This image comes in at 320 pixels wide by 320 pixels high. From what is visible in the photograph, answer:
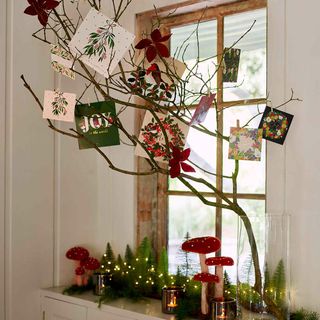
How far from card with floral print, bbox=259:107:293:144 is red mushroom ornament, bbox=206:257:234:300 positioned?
0.48m

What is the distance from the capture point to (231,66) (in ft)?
7.00

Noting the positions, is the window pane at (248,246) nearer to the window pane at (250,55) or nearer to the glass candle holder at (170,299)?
the glass candle holder at (170,299)

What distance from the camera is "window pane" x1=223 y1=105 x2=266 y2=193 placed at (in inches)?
91.0

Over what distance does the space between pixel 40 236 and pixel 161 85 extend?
97cm

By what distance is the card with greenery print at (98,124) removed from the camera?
2.47 meters

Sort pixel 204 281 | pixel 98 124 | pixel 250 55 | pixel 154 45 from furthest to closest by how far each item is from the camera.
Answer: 1. pixel 98 124
2. pixel 250 55
3. pixel 204 281
4. pixel 154 45

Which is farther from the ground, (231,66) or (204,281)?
(231,66)

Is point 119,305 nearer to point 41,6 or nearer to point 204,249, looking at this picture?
point 204,249

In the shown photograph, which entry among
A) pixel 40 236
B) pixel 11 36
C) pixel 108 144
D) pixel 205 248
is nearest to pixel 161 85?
pixel 108 144

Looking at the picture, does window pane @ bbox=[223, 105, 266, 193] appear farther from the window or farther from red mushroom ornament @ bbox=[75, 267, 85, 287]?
red mushroom ornament @ bbox=[75, 267, 85, 287]

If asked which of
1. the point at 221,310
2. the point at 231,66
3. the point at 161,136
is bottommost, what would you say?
the point at 221,310

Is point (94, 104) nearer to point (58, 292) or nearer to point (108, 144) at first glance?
point (108, 144)

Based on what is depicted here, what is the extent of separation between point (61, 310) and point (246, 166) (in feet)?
3.45

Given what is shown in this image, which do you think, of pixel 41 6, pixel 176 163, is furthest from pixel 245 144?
pixel 41 6
